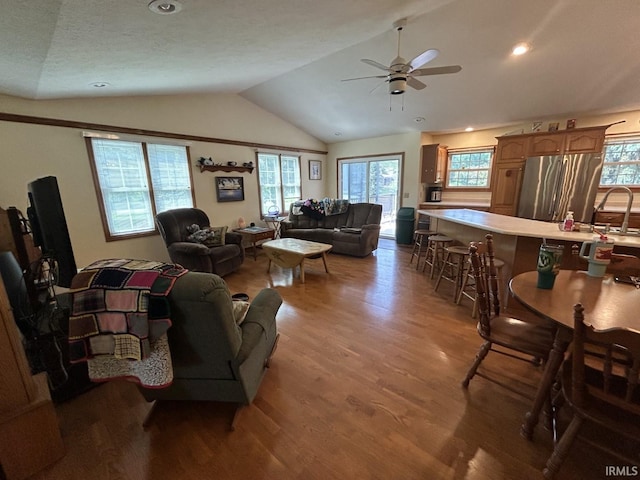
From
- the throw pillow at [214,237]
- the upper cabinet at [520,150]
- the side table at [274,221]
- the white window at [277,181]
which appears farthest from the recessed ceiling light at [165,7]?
the upper cabinet at [520,150]

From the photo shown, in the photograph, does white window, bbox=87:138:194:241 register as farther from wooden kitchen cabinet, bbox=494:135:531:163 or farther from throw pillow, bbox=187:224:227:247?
wooden kitchen cabinet, bbox=494:135:531:163

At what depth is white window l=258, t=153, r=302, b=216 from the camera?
18.9 feet

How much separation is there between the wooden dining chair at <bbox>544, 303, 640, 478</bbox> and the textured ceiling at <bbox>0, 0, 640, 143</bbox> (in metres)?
2.71

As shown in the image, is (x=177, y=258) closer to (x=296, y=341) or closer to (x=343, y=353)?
(x=296, y=341)

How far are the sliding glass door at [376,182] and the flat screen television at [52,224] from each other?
5737 millimetres

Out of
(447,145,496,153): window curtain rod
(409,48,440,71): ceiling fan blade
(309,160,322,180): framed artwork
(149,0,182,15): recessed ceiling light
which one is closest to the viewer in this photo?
(149,0,182,15): recessed ceiling light

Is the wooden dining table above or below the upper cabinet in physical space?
below

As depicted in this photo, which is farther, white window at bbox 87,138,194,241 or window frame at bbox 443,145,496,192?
window frame at bbox 443,145,496,192

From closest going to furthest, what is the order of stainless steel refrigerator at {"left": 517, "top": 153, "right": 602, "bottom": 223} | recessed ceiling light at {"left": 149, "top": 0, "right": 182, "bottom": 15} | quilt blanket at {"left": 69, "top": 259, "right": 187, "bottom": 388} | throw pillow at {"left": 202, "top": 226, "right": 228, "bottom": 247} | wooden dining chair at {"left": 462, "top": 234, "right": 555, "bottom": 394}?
quilt blanket at {"left": 69, "top": 259, "right": 187, "bottom": 388} < wooden dining chair at {"left": 462, "top": 234, "right": 555, "bottom": 394} < recessed ceiling light at {"left": 149, "top": 0, "right": 182, "bottom": 15} < stainless steel refrigerator at {"left": 517, "top": 153, "right": 602, "bottom": 223} < throw pillow at {"left": 202, "top": 226, "right": 228, "bottom": 247}

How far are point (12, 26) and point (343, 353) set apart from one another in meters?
3.01

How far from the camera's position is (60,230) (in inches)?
66.3

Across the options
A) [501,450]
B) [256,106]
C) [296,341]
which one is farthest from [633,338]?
[256,106]

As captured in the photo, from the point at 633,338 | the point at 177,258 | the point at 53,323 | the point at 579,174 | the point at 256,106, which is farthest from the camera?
the point at 256,106

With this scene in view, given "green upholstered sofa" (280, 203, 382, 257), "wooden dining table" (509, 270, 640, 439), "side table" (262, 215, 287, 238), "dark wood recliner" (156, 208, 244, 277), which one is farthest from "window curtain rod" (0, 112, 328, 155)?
"wooden dining table" (509, 270, 640, 439)
